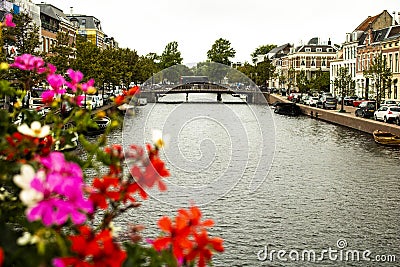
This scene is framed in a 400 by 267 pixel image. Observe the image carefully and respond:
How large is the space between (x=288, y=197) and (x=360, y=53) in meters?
60.4

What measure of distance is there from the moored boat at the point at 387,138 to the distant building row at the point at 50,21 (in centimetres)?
2575

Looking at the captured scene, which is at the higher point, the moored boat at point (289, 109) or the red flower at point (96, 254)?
the red flower at point (96, 254)

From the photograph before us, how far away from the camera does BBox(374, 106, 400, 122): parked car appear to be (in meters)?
37.4

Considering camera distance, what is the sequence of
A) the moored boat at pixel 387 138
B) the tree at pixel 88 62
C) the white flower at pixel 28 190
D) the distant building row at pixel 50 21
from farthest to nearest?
the distant building row at pixel 50 21 < the tree at pixel 88 62 < the moored boat at pixel 387 138 < the white flower at pixel 28 190

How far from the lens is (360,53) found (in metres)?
75.7

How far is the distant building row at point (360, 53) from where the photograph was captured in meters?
62.2

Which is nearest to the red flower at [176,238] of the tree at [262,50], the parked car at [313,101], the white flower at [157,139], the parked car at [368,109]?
the white flower at [157,139]

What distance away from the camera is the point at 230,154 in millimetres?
29672

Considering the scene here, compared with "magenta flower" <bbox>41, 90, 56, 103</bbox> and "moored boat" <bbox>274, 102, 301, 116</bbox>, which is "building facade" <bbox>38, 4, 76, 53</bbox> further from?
"magenta flower" <bbox>41, 90, 56, 103</bbox>

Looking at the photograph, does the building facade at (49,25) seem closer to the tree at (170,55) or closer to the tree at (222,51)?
the tree at (170,55)

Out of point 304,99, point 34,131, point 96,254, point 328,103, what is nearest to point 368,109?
point 328,103

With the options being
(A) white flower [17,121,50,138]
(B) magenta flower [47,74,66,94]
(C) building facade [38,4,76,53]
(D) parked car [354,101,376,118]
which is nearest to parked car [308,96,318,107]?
(D) parked car [354,101,376,118]

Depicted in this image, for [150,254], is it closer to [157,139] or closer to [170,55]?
[157,139]

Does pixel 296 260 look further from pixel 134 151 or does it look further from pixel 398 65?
pixel 398 65
